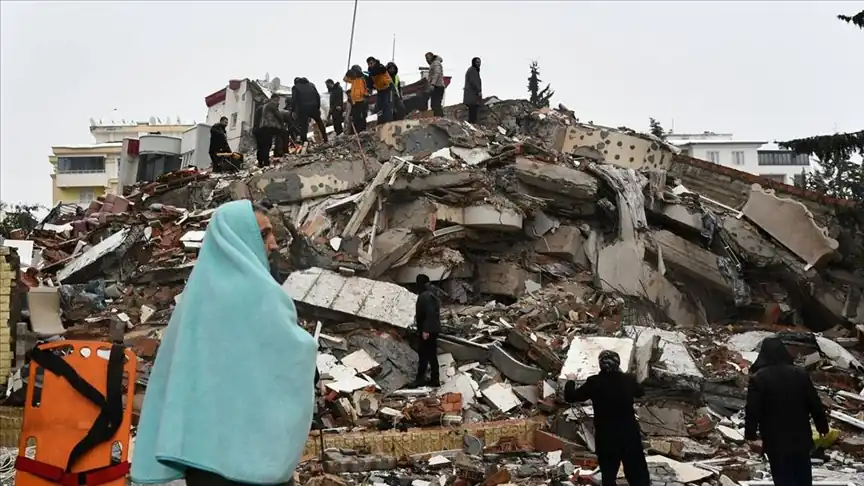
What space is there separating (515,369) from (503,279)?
295cm

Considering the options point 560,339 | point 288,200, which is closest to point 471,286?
point 560,339

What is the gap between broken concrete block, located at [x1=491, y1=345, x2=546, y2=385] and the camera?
8984mm

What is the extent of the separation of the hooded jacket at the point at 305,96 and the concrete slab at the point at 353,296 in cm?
612

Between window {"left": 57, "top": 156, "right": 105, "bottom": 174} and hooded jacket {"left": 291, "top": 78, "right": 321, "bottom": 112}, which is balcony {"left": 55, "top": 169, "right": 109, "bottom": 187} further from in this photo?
hooded jacket {"left": 291, "top": 78, "right": 321, "bottom": 112}

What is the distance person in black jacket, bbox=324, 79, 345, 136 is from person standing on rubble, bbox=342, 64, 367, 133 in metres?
1.35

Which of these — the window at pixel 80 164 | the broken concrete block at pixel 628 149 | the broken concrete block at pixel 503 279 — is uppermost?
the window at pixel 80 164

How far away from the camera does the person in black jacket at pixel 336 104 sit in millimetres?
16977

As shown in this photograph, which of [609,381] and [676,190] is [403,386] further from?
[676,190]

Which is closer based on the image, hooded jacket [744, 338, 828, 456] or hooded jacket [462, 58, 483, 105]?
hooded jacket [744, 338, 828, 456]

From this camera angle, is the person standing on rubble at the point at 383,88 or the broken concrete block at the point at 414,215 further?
the person standing on rubble at the point at 383,88

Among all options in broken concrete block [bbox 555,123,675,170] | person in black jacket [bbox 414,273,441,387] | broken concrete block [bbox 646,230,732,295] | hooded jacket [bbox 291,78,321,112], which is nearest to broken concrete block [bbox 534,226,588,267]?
broken concrete block [bbox 646,230,732,295]

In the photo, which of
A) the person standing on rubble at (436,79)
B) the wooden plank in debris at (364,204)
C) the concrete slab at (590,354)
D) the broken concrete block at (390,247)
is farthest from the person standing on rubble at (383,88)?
the concrete slab at (590,354)

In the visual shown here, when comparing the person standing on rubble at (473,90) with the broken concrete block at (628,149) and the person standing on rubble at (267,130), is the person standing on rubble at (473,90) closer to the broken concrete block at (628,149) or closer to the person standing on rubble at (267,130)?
the broken concrete block at (628,149)

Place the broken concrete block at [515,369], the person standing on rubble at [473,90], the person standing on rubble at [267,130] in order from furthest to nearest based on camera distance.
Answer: the person standing on rubble at [473,90] → the person standing on rubble at [267,130] → the broken concrete block at [515,369]
